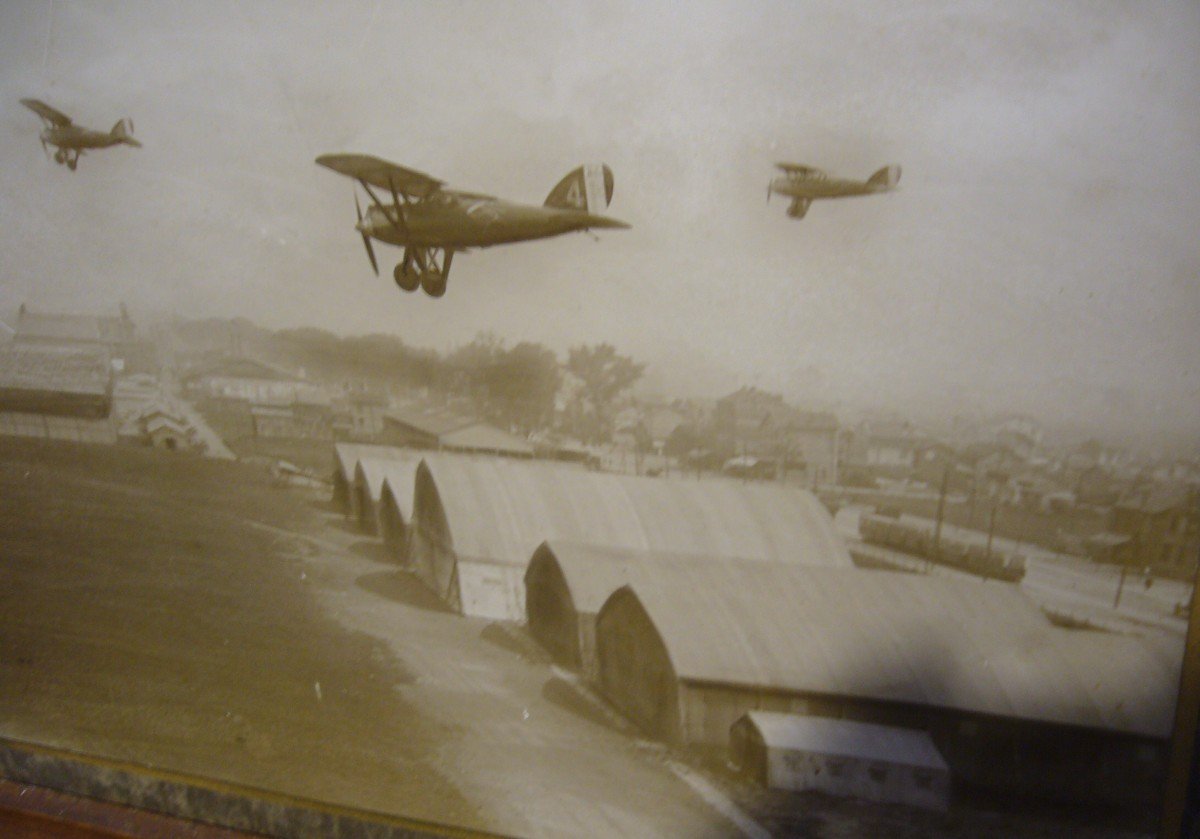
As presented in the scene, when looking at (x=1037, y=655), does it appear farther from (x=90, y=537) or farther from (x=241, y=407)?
(x=90, y=537)

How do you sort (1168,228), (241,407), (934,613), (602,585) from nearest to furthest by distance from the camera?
1. (1168,228)
2. (934,613)
3. (602,585)
4. (241,407)

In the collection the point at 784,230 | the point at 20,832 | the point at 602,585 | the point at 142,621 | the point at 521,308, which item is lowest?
the point at 20,832

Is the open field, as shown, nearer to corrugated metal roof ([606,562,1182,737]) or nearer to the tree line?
corrugated metal roof ([606,562,1182,737])

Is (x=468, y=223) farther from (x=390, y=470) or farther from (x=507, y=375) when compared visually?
(x=390, y=470)

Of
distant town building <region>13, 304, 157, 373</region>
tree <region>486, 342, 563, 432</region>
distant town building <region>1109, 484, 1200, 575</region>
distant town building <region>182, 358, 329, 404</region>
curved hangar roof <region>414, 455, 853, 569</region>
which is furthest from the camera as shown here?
distant town building <region>13, 304, 157, 373</region>

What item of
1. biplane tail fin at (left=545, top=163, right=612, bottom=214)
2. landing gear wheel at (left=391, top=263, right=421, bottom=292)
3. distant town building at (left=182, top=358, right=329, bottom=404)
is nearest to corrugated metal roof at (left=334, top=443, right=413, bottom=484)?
distant town building at (left=182, top=358, right=329, bottom=404)

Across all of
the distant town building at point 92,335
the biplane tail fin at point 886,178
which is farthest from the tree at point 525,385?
the distant town building at point 92,335

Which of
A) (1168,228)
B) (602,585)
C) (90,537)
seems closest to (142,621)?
(90,537)

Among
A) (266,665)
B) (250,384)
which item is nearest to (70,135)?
(250,384)
